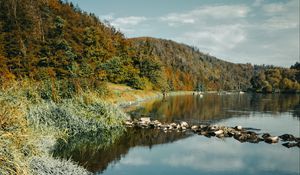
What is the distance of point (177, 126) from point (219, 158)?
1308cm

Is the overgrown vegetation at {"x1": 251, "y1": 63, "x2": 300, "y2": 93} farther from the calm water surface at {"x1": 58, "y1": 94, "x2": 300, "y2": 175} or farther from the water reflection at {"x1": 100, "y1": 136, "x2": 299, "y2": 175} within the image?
the water reflection at {"x1": 100, "y1": 136, "x2": 299, "y2": 175}

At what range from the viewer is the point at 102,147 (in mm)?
28500

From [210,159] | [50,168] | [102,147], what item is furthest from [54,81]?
[50,168]

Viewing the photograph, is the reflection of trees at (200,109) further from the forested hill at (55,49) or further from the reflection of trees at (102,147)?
the forested hill at (55,49)

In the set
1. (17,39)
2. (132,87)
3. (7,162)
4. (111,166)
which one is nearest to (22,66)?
(17,39)

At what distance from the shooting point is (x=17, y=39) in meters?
74.5

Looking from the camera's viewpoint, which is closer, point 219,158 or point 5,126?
point 5,126

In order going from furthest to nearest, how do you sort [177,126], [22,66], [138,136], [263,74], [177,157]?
[263,74] → [22,66] → [177,126] → [138,136] → [177,157]

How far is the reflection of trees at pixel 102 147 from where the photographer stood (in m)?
24.1

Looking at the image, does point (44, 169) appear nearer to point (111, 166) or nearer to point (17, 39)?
point (111, 166)

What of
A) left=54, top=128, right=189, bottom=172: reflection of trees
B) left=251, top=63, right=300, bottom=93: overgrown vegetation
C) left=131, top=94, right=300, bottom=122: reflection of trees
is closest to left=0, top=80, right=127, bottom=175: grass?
left=54, top=128, right=189, bottom=172: reflection of trees

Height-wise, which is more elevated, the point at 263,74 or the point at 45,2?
the point at 45,2

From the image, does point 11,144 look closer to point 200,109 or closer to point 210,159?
point 210,159

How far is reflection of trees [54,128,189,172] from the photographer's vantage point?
2407cm
